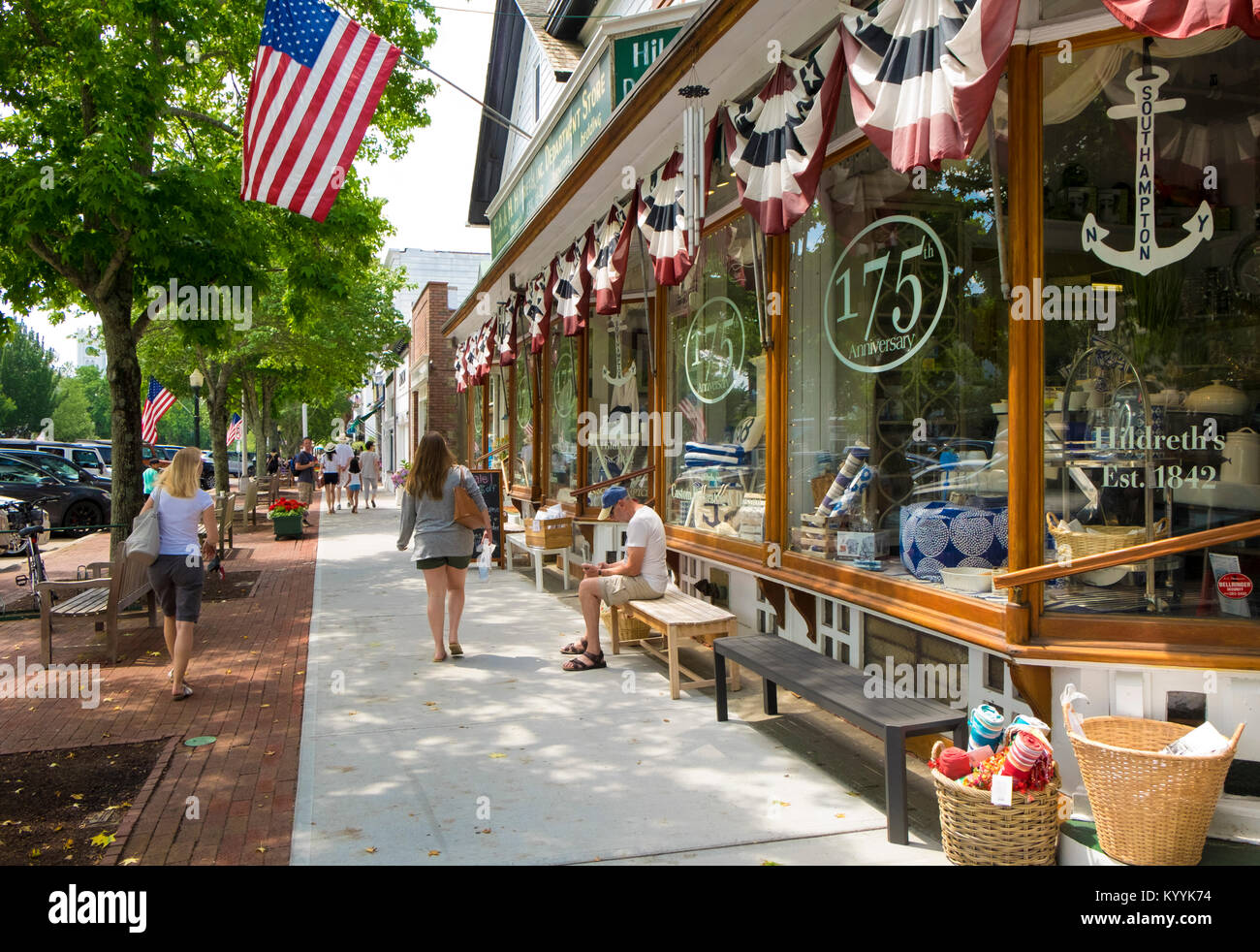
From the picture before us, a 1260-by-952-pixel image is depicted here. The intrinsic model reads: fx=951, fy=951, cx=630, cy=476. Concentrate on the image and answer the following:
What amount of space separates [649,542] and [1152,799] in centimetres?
412

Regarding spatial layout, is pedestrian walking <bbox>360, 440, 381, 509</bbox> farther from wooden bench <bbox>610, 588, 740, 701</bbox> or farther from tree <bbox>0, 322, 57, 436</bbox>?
tree <bbox>0, 322, 57, 436</bbox>

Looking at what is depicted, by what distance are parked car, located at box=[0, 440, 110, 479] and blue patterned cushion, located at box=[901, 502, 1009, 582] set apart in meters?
22.2

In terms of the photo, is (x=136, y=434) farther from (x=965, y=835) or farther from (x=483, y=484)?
(x=965, y=835)

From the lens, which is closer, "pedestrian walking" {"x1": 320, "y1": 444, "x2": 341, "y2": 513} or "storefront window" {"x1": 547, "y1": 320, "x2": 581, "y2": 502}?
"storefront window" {"x1": 547, "y1": 320, "x2": 581, "y2": 502}

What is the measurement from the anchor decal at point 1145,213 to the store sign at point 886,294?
807 millimetres

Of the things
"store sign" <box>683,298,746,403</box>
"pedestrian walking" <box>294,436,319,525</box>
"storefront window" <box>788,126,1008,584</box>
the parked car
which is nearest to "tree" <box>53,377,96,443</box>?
the parked car

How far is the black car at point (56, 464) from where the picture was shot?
64.1 feet

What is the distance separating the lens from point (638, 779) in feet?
15.6

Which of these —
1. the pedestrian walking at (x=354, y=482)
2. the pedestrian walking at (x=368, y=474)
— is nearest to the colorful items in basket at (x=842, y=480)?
the pedestrian walking at (x=354, y=482)

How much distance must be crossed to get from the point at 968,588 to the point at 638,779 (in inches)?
73.3

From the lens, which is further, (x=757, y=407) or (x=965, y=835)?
(x=757, y=407)

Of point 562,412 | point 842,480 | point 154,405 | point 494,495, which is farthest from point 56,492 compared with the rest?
point 842,480

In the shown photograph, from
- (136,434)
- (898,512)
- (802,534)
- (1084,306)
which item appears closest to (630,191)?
(802,534)

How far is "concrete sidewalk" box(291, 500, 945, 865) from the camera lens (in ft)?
13.1
